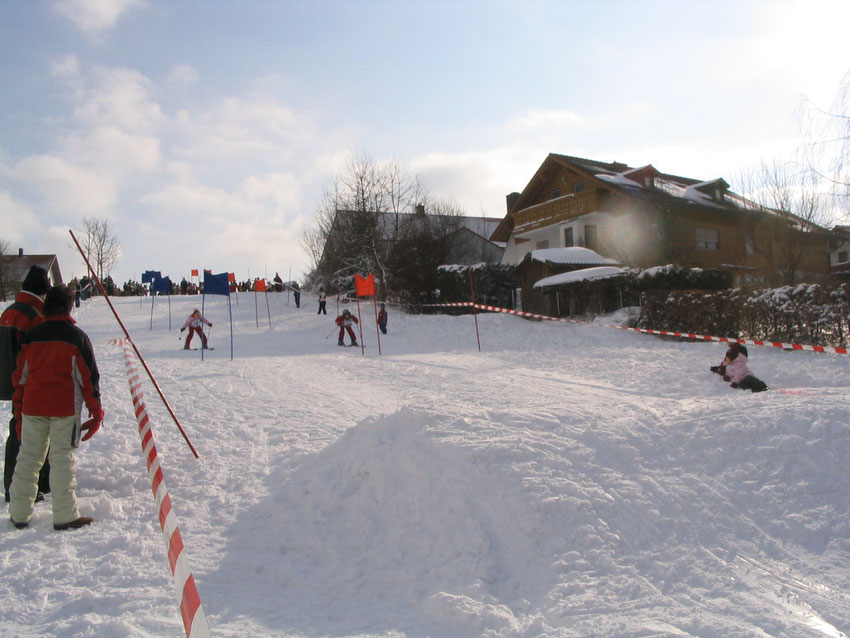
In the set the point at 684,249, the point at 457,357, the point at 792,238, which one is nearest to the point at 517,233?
the point at 684,249

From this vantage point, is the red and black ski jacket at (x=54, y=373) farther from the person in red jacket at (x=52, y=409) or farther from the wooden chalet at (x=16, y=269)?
the wooden chalet at (x=16, y=269)

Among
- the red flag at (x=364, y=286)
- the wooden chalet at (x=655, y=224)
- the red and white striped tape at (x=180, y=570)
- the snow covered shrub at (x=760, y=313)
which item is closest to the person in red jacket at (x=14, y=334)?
the red and white striped tape at (x=180, y=570)

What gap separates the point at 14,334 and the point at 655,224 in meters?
24.7

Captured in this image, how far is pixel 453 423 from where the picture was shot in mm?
5820

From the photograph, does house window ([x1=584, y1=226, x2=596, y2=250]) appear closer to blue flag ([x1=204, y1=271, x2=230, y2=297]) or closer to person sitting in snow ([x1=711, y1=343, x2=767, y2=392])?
blue flag ([x1=204, y1=271, x2=230, y2=297])

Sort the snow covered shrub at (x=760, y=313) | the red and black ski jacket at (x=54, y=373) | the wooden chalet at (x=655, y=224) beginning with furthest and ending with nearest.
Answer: the wooden chalet at (x=655, y=224) < the snow covered shrub at (x=760, y=313) < the red and black ski jacket at (x=54, y=373)

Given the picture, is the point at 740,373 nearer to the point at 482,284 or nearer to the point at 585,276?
the point at 585,276

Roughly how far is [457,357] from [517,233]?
2332 centimetres

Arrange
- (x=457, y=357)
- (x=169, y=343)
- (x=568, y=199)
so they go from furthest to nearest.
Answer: (x=568, y=199) → (x=169, y=343) → (x=457, y=357)

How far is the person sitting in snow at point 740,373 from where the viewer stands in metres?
9.90

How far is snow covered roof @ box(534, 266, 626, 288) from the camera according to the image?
66.2 feet

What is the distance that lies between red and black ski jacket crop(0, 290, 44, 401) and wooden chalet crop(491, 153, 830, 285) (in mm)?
21407

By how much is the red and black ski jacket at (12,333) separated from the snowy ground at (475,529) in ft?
3.63

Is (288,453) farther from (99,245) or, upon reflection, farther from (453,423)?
(99,245)
